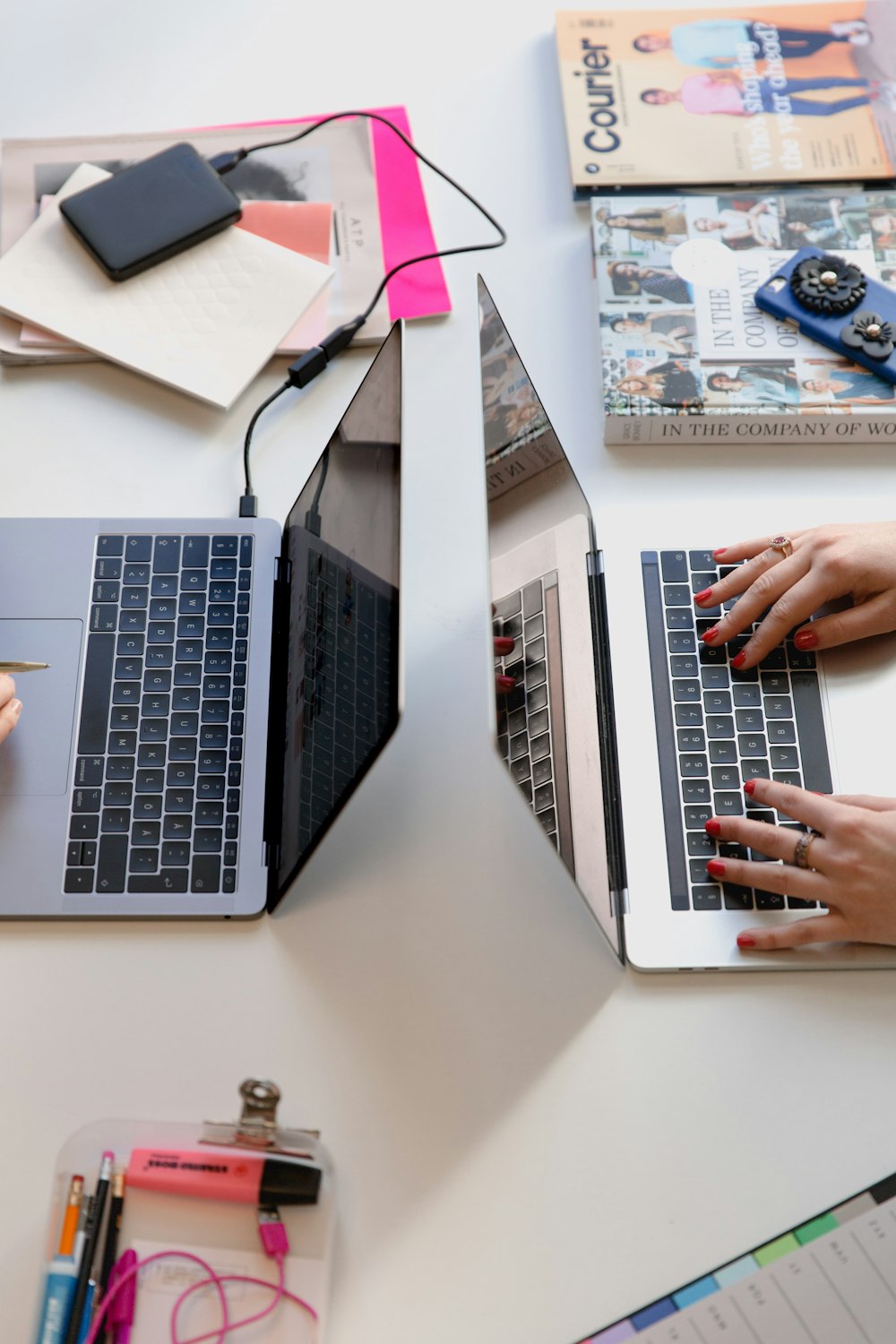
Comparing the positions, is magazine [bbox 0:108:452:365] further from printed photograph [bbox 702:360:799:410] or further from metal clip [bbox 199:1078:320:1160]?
metal clip [bbox 199:1078:320:1160]

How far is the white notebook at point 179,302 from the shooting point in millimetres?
1019

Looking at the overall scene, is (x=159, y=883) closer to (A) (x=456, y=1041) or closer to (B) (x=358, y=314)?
(A) (x=456, y=1041)

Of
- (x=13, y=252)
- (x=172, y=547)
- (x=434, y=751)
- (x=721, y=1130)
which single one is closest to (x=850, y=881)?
(x=721, y=1130)

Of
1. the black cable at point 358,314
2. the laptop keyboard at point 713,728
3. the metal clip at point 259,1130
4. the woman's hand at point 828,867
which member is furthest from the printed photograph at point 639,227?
the metal clip at point 259,1130

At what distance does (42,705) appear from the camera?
859mm

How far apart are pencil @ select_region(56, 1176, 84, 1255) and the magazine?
0.76 m

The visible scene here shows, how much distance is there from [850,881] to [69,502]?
714mm

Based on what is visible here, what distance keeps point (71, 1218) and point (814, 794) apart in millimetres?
567

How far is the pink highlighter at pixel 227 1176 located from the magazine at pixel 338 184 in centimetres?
73

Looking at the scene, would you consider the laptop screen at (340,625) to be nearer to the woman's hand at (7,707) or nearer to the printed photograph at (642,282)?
the woman's hand at (7,707)

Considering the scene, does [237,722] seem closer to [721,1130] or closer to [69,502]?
[69,502]

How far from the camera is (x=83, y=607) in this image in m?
0.91

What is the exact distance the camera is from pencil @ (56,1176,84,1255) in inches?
25.9

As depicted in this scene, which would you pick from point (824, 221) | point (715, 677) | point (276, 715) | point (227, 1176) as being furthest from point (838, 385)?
point (227, 1176)
